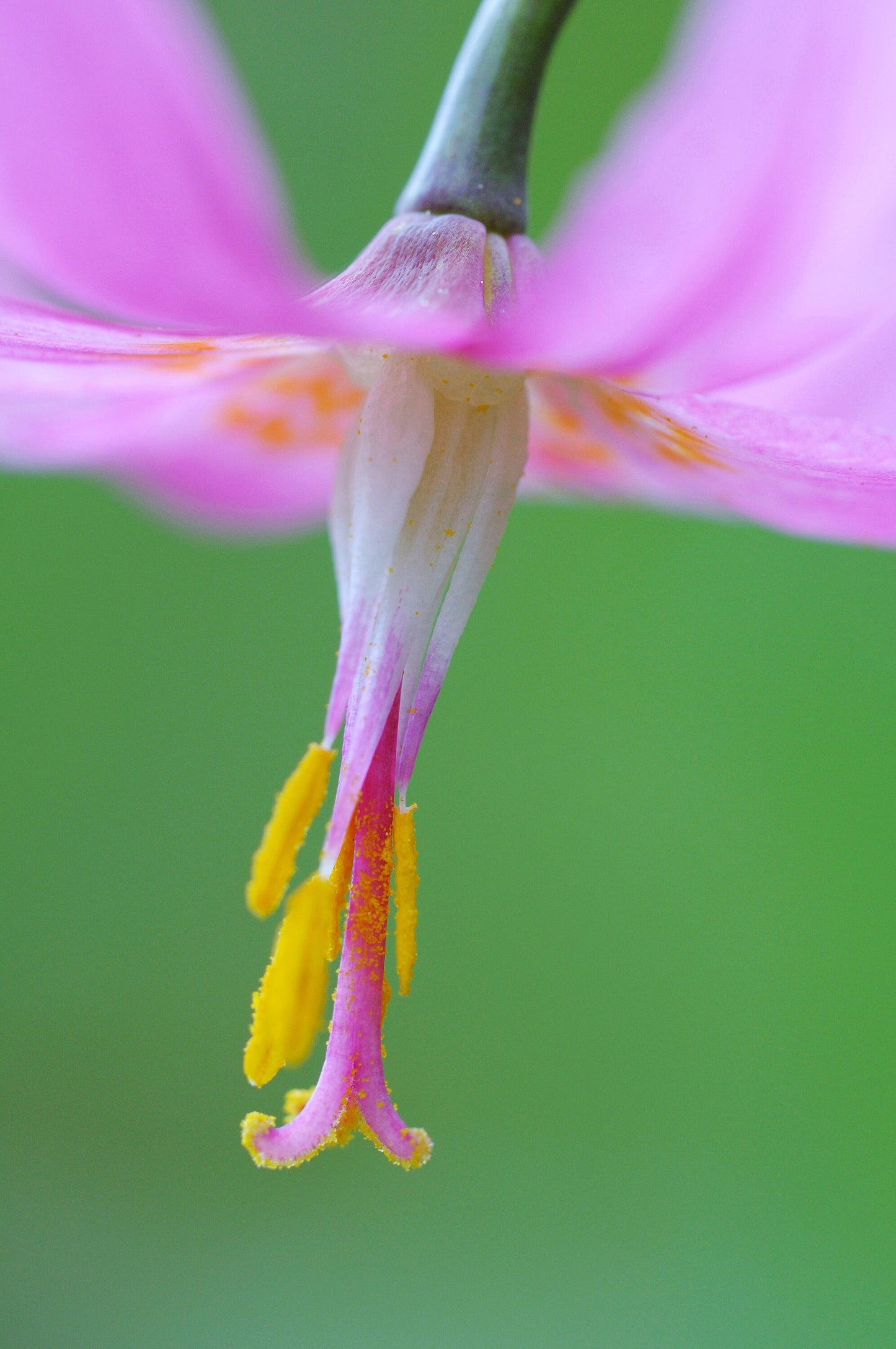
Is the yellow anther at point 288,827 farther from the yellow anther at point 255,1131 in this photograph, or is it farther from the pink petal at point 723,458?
the pink petal at point 723,458

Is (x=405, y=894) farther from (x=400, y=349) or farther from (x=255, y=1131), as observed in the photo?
(x=400, y=349)

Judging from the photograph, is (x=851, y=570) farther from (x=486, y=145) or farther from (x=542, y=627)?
(x=486, y=145)

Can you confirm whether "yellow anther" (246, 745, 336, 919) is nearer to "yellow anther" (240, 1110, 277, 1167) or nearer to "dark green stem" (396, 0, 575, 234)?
"yellow anther" (240, 1110, 277, 1167)

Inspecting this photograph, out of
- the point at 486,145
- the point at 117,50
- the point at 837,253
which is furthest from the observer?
the point at 486,145

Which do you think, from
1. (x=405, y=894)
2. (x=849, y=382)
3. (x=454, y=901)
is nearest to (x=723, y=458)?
(x=849, y=382)

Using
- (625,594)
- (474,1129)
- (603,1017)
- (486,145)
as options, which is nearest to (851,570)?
(625,594)

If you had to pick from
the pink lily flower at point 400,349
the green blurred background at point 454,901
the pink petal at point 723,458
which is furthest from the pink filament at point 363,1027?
the green blurred background at point 454,901

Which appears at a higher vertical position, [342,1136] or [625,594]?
[625,594]
